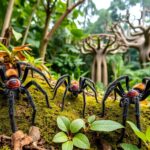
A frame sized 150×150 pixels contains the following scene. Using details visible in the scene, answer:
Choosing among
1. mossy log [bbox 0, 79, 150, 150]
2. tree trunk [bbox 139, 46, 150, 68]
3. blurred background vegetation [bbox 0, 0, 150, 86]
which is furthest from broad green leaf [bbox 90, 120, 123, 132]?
tree trunk [bbox 139, 46, 150, 68]

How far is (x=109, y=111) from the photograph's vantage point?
8.06ft

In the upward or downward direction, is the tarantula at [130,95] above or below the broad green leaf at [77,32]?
below

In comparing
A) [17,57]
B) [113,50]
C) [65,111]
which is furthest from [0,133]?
[113,50]

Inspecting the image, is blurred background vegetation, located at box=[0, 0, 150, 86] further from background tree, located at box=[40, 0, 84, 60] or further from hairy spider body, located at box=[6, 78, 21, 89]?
hairy spider body, located at box=[6, 78, 21, 89]

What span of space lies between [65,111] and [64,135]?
1.45 ft

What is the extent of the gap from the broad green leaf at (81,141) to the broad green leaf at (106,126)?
0.43ft

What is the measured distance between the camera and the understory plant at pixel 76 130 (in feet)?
6.18

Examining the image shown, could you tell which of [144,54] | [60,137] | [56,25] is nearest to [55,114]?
[60,137]

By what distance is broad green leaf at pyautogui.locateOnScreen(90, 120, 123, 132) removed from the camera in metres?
1.95

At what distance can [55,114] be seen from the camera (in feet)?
7.48

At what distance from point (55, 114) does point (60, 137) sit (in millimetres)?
393

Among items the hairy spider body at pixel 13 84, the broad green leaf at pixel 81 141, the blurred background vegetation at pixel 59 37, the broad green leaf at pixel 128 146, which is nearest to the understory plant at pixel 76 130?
the broad green leaf at pixel 81 141

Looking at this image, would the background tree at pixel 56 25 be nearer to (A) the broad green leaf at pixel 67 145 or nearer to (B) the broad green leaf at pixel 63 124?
(B) the broad green leaf at pixel 63 124

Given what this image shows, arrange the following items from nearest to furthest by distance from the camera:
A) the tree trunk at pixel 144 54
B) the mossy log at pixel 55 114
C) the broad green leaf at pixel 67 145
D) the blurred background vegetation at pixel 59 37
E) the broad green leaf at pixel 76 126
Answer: the broad green leaf at pixel 67 145
the broad green leaf at pixel 76 126
the mossy log at pixel 55 114
the blurred background vegetation at pixel 59 37
the tree trunk at pixel 144 54
